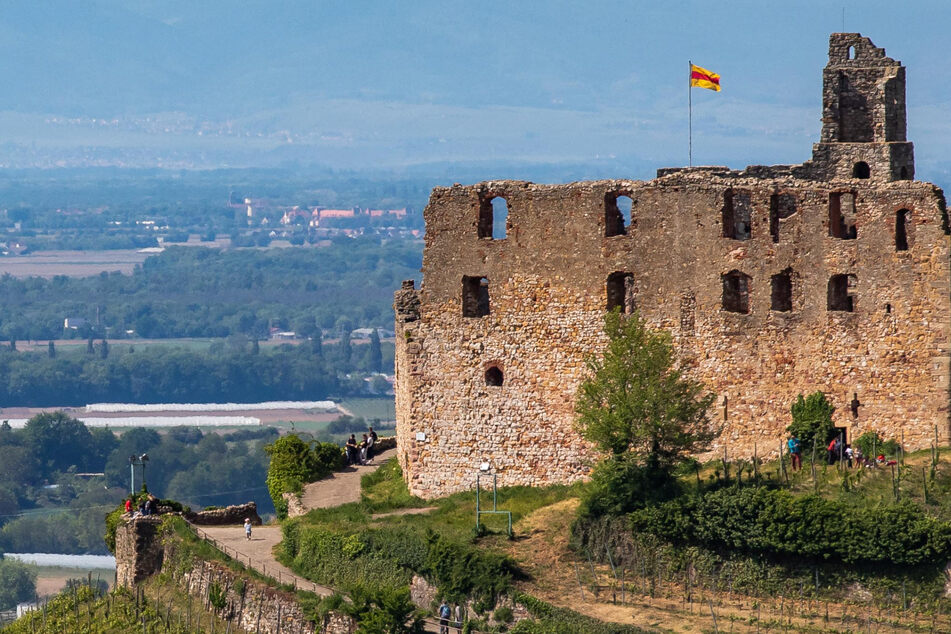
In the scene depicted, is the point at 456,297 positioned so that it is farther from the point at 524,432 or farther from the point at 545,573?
the point at 545,573

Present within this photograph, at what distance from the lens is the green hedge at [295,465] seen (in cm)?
7631

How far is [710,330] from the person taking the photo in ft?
221

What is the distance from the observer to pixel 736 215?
6775 centimetres

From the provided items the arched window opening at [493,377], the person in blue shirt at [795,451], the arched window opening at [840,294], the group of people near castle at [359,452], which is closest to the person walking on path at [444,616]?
the arched window opening at [493,377]

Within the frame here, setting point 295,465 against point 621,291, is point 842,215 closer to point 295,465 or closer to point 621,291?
point 621,291

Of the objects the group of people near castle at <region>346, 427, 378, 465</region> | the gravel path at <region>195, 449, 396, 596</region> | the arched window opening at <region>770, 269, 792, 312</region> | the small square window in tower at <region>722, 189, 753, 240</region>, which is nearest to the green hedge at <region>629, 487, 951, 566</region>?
the arched window opening at <region>770, 269, 792, 312</region>

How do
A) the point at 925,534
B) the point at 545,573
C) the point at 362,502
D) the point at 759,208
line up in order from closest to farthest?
the point at 925,534 → the point at 545,573 → the point at 759,208 → the point at 362,502

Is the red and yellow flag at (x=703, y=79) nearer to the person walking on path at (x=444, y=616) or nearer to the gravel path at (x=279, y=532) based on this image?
the gravel path at (x=279, y=532)

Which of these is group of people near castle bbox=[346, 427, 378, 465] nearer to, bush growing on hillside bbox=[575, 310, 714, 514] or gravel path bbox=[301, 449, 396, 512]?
gravel path bbox=[301, 449, 396, 512]

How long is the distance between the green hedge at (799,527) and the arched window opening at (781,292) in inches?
280

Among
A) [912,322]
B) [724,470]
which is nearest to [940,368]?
[912,322]

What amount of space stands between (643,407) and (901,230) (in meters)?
9.41

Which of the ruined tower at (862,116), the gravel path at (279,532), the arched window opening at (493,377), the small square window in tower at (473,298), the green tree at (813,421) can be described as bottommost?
the gravel path at (279,532)

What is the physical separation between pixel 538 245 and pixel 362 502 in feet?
33.7
